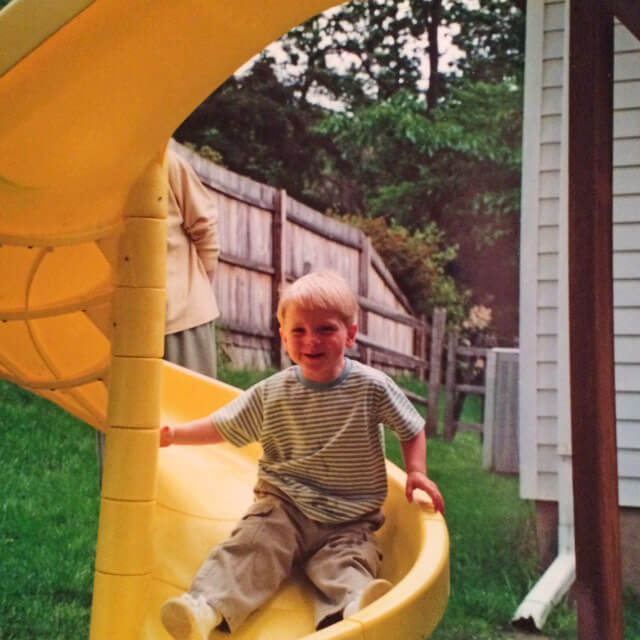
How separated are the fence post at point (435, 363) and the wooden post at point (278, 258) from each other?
1042 mm

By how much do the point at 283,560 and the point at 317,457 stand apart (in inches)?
6.3

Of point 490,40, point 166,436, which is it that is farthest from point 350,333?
point 490,40

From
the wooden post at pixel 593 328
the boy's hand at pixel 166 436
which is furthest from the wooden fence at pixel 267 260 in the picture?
the wooden post at pixel 593 328

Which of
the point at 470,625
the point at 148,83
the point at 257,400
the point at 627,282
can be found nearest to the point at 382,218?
the point at 627,282

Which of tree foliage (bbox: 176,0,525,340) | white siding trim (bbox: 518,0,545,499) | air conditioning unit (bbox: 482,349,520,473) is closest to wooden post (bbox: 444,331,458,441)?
tree foliage (bbox: 176,0,525,340)

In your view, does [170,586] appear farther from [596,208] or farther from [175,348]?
[175,348]

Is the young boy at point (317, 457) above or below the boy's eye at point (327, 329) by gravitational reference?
below

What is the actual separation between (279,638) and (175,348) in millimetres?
1195

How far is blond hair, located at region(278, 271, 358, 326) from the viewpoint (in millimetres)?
1427

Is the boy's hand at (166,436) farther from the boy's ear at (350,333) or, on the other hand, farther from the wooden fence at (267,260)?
the wooden fence at (267,260)

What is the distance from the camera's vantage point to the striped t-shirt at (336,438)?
1.46 meters

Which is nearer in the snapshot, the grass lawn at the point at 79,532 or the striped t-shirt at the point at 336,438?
the striped t-shirt at the point at 336,438

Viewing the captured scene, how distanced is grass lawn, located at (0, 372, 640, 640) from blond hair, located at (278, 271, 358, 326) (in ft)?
4.17

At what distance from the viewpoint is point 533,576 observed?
10.2 feet
